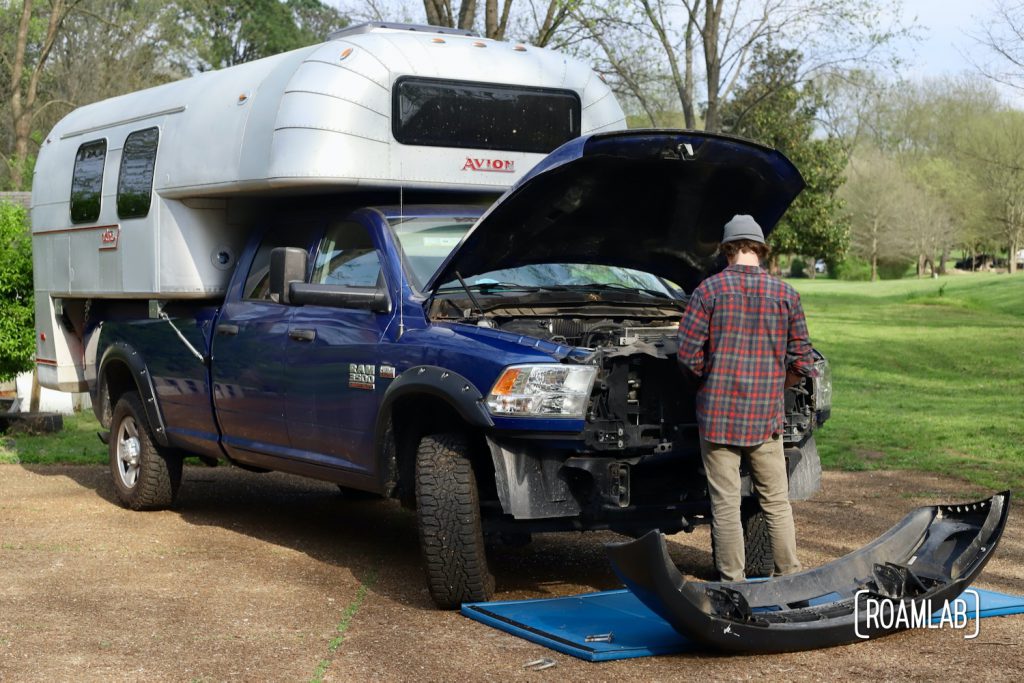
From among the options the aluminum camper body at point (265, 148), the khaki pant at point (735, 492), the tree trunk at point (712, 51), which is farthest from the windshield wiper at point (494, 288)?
the tree trunk at point (712, 51)

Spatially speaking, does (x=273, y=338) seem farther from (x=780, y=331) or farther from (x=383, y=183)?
(x=780, y=331)

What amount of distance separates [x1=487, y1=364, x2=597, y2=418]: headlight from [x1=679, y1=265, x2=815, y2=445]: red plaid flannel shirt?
503 mm

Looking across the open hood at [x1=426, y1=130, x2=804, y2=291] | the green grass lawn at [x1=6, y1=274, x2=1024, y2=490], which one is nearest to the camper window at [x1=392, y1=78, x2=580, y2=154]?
the open hood at [x1=426, y1=130, x2=804, y2=291]

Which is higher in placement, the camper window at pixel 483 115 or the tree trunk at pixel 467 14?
the tree trunk at pixel 467 14

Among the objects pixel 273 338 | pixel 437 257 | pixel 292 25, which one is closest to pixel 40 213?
pixel 273 338

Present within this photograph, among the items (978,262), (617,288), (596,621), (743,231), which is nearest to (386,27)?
(617,288)

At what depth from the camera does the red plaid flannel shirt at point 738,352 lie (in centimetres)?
612

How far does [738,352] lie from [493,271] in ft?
5.64

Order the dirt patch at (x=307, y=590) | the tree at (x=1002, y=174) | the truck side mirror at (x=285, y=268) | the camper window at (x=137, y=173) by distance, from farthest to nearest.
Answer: the tree at (x=1002, y=174) < the camper window at (x=137, y=173) < the truck side mirror at (x=285, y=268) < the dirt patch at (x=307, y=590)

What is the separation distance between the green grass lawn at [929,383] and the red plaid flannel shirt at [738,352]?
16.9 feet

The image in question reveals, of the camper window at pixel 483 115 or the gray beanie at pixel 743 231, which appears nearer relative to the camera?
the gray beanie at pixel 743 231

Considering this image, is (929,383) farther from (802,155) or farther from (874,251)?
(874,251)

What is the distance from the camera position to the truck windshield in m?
7.32

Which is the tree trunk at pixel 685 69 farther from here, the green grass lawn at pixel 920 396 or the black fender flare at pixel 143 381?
the black fender flare at pixel 143 381
